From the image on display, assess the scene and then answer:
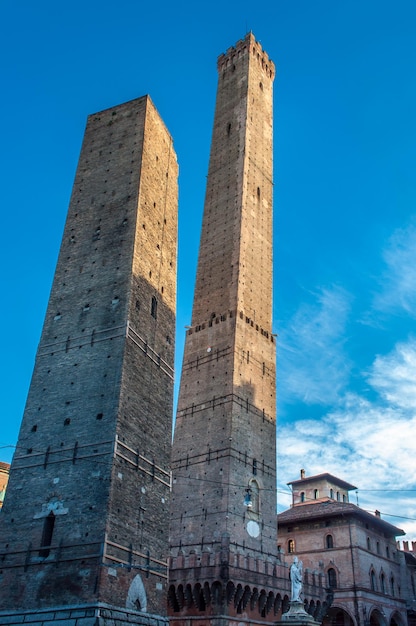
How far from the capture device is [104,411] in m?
18.3

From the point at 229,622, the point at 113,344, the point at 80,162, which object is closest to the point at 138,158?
the point at 80,162

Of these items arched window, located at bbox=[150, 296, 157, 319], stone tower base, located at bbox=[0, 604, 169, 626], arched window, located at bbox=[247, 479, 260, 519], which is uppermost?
arched window, located at bbox=[150, 296, 157, 319]

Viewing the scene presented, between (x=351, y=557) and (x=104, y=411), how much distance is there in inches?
818

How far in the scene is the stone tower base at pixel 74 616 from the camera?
15.2m

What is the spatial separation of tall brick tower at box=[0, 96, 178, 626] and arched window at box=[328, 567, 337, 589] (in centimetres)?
1762

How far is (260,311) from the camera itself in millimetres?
32250

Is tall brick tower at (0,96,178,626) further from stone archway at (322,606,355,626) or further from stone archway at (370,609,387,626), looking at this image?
stone archway at (370,609,387,626)

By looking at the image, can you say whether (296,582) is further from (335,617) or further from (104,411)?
(335,617)

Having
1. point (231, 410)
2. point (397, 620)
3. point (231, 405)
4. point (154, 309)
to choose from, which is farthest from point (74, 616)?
point (397, 620)

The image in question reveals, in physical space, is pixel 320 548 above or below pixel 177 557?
above

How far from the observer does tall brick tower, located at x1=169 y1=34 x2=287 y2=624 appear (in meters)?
24.0

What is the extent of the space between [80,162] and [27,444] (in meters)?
11.7

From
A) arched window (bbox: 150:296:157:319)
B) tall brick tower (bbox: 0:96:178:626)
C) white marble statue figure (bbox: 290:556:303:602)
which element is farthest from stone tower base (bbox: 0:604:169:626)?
arched window (bbox: 150:296:157:319)

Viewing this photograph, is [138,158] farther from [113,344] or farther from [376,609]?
[376,609]
